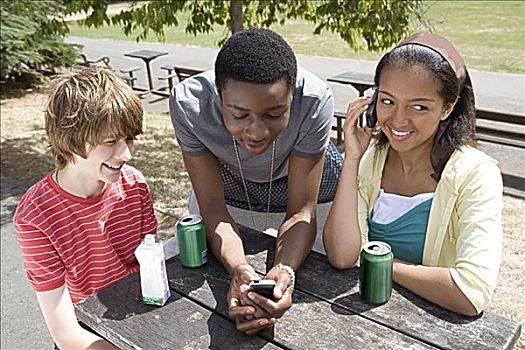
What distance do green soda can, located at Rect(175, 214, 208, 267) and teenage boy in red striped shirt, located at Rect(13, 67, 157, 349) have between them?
32cm

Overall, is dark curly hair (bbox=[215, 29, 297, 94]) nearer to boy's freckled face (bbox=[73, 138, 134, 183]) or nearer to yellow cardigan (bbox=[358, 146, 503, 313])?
boy's freckled face (bbox=[73, 138, 134, 183])

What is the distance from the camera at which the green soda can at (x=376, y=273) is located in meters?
1.71

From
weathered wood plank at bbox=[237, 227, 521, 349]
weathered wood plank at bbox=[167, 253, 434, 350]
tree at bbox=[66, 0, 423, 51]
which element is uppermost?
tree at bbox=[66, 0, 423, 51]

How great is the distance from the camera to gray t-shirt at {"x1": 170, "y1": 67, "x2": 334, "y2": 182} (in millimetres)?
2219

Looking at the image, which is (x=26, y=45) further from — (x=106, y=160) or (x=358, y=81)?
(x=106, y=160)

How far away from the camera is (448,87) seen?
1931 mm

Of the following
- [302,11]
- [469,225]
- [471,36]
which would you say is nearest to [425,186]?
[469,225]

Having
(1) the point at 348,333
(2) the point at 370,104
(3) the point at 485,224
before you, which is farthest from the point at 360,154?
(1) the point at 348,333

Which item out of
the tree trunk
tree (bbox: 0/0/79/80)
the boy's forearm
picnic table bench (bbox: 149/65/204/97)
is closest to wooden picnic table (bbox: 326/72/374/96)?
picnic table bench (bbox: 149/65/204/97)

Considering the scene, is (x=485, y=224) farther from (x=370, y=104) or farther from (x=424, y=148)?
(x=370, y=104)

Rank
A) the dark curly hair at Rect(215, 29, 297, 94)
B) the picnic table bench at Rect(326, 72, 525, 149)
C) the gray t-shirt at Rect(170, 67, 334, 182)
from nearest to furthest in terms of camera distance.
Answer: the dark curly hair at Rect(215, 29, 297, 94) → the gray t-shirt at Rect(170, 67, 334, 182) → the picnic table bench at Rect(326, 72, 525, 149)

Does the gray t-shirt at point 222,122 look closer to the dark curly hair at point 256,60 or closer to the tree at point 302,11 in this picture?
the dark curly hair at point 256,60

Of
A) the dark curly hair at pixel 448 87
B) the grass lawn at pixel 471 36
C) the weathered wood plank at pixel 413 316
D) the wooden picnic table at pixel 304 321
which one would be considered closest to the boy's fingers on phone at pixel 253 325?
the wooden picnic table at pixel 304 321

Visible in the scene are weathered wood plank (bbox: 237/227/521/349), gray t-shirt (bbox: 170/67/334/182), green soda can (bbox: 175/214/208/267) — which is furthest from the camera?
gray t-shirt (bbox: 170/67/334/182)
